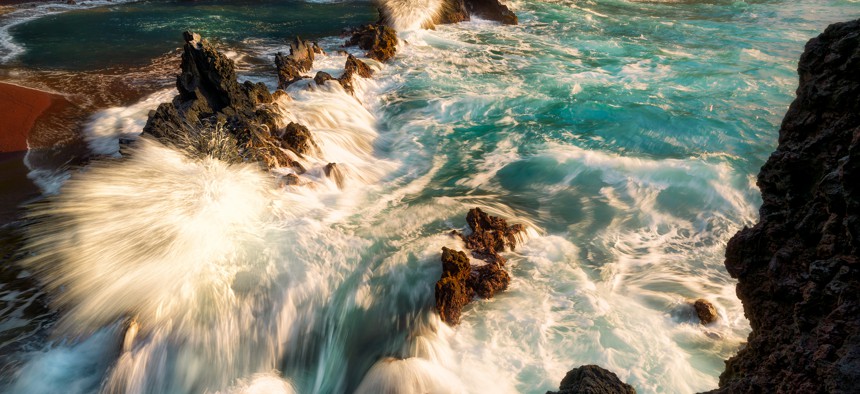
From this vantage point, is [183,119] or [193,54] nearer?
[183,119]

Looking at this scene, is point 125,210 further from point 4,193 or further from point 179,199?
point 4,193

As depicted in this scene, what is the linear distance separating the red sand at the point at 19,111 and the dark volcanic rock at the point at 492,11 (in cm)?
1537

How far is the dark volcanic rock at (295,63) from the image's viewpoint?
11797mm

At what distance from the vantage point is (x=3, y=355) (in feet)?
14.9

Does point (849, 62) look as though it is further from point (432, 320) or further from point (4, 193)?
point (4, 193)

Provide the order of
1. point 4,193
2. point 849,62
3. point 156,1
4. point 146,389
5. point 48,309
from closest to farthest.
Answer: point 849,62, point 146,389, point 48,309, point 4,193, point 156,1

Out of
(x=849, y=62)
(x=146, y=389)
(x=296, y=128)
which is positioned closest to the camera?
(x=849, y=62)

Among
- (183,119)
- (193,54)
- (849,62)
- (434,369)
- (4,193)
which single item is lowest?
(434,369)

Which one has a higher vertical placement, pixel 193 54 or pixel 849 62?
pixel 849 62

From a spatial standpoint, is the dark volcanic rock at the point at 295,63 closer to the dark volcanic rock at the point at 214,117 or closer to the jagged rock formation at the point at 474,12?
the dark volcanic rock at the point at 214,117

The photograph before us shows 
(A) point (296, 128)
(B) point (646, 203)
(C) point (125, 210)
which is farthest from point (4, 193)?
(B) point (646, 203)

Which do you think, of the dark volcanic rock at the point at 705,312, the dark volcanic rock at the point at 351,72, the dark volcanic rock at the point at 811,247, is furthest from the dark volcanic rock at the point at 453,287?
the dark volcanic rock at the point at 351,72

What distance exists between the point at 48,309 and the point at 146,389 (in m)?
1.67

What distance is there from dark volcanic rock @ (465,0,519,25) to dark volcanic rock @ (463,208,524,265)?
15525mm
